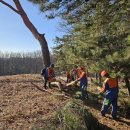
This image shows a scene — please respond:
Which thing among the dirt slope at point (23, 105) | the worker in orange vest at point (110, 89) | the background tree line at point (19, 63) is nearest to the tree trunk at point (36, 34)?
the dirt slope at point (23, 105)

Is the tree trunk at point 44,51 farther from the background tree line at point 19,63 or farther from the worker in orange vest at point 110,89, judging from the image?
the background tree line at point 19,63

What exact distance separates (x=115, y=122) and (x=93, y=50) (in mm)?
2595

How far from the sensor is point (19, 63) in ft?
190

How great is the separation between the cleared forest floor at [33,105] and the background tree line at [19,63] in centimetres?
3570

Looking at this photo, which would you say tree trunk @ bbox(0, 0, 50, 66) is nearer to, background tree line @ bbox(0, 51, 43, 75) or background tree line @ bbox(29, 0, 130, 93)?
background tree line @ bbox(29, 0, 130, 93)

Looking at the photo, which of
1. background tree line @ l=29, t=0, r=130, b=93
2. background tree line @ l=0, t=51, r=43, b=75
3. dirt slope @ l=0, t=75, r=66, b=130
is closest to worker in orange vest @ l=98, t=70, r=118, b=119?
background tree line @ l=29, t=0, r=130, b=93

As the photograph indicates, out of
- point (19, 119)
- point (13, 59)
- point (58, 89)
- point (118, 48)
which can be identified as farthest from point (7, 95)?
point (13, 59)

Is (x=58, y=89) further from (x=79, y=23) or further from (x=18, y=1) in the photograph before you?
(x=18, y=1)

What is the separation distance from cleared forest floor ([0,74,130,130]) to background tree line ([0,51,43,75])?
35701mm

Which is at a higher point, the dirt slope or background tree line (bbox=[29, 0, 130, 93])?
background tree line (bbox=[29, 0, 130, 93])

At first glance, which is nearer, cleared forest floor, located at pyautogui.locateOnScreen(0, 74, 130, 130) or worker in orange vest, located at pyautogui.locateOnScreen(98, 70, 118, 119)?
cleared forest floor, located at pyautogui.locateOnScreen(0, 74, 130, 130)

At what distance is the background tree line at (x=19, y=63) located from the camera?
55906mm

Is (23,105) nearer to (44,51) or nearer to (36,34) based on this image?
(44,51)

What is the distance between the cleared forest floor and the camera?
11.4 meters
